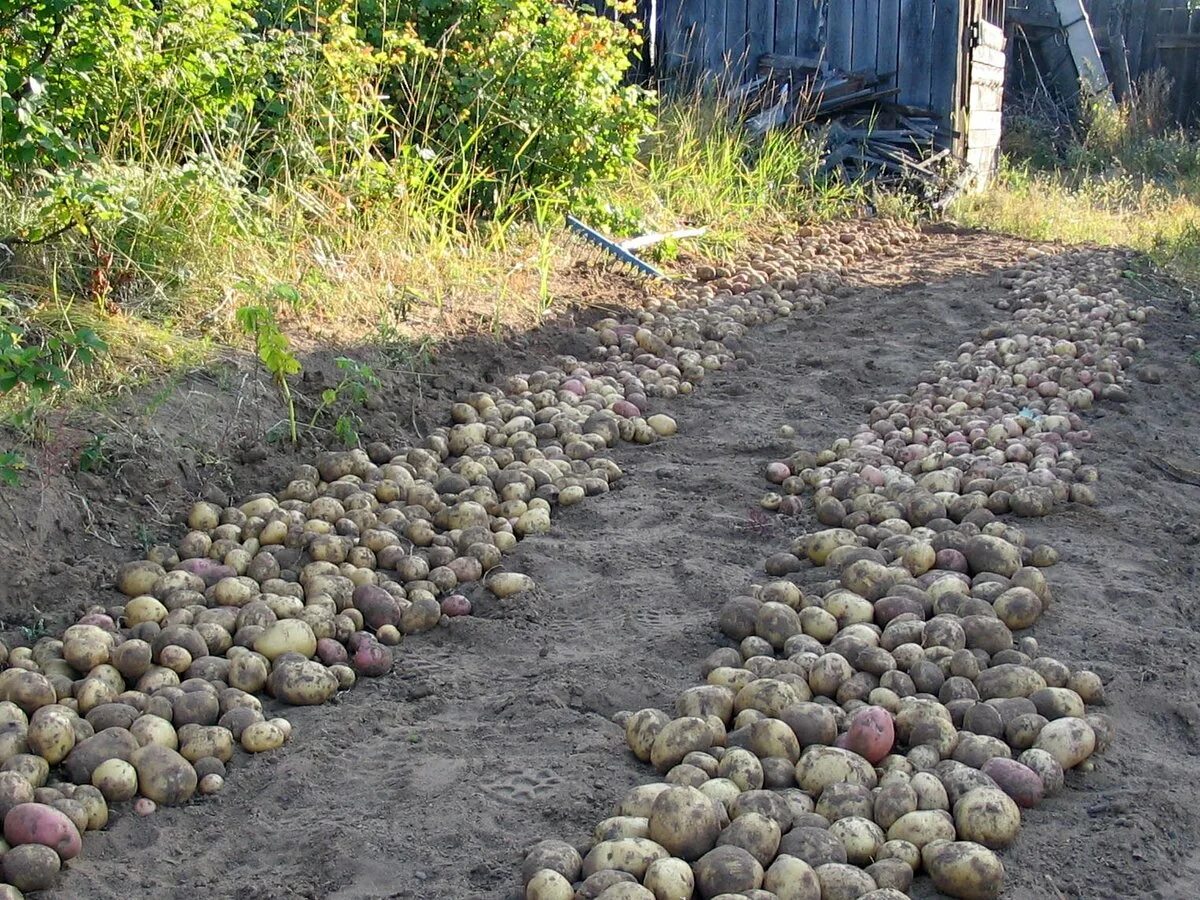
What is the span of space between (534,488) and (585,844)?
1687mm

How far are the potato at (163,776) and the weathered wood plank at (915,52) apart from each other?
803cm

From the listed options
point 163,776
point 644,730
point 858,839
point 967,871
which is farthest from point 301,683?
point 967,871

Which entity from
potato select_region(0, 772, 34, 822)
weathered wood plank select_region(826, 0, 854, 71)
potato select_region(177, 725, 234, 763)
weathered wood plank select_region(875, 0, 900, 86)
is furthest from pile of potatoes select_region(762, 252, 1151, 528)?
weathered wood plank select_region(826, 0, 854, 71)

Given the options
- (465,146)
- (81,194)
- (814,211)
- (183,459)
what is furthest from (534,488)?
(814,211)

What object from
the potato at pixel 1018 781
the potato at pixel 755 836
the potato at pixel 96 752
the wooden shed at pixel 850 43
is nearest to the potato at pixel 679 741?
the potato at pixel 755 836

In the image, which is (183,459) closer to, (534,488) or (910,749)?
(534,488)

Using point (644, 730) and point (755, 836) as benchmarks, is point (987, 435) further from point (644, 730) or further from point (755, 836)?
point (755, 836)

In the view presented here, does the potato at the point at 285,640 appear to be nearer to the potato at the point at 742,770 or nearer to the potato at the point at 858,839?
the potato at the point at 742,770

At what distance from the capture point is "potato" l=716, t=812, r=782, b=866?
199 cm

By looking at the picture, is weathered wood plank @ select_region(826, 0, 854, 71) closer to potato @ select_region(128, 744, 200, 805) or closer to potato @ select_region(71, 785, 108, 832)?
potato @ select_region(128, 744, 200, 805)

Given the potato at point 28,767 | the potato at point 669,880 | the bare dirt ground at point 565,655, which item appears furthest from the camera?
the potato at point 28,767

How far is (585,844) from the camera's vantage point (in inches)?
82.1

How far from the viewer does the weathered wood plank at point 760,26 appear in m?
9.24

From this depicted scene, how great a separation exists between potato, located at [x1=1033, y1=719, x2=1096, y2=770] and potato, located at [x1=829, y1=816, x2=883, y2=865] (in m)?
0.46
